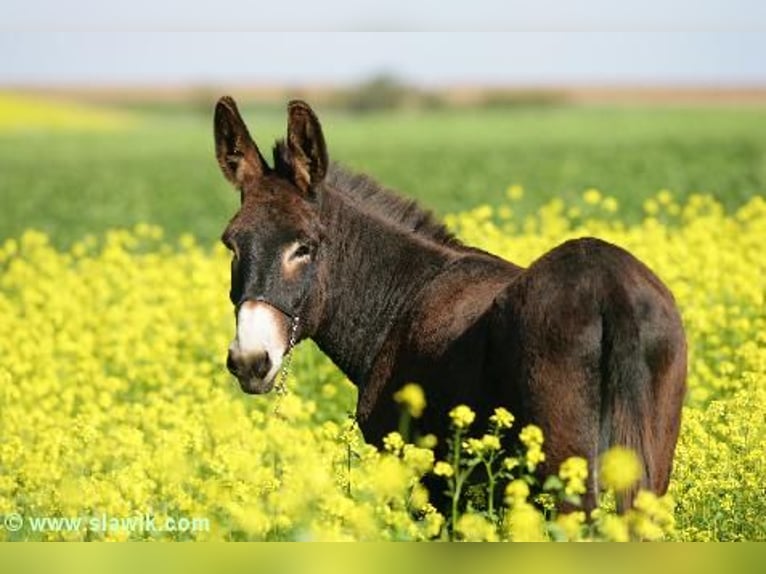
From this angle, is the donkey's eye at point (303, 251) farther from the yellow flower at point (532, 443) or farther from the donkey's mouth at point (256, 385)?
the yellow flower at point (532, 443)

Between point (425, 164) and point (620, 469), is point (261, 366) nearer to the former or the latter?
point (620, 469)

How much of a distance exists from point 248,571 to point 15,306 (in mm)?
7511

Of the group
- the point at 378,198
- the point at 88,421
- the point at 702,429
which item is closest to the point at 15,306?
the point at 88,421

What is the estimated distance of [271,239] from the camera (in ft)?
22.2

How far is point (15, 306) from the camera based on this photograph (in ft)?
42.7

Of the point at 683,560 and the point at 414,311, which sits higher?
the point at 414,311

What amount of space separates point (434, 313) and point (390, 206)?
810 mm

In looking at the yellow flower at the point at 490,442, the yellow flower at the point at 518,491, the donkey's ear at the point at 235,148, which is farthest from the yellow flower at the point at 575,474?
the donkey's ear at the point at 235,148

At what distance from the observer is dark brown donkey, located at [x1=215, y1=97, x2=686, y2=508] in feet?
19.3

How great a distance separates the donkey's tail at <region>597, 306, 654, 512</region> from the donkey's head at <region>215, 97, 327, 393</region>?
1.55 meters

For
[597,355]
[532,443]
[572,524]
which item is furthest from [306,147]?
[572,524]

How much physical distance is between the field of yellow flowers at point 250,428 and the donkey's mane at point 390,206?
3.49 ft

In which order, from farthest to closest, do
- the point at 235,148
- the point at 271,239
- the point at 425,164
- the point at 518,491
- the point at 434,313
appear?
the point at 425,164 → the point at 235,148 → the point at 434,313 → the point at 271,239 → the point at 518,491

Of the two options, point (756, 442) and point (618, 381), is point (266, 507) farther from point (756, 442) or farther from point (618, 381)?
point (756, 442)
